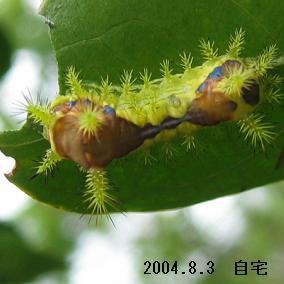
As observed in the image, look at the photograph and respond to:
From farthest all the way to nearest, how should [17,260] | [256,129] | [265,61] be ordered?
[17,260] → [256,129] → [265,61]

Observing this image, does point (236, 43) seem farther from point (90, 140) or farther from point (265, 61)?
point (90, 140)

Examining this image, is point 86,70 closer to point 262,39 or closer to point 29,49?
point 262,39

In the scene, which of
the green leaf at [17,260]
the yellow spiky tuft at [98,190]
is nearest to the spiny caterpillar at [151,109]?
the yellow spiky tuft at [98,190]

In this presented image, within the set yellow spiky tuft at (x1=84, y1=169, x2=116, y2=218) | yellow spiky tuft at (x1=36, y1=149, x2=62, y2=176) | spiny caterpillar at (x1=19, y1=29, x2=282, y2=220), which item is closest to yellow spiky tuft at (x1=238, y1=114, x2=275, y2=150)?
spiny caterpillar at (x1=19, y1=29, x2=282, y2=220)

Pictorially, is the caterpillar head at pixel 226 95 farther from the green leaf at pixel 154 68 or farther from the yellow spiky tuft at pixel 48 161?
the yellow spiky tuft at pixel 48 161

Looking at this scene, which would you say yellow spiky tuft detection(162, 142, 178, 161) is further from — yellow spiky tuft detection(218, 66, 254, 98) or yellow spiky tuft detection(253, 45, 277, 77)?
yellow spiky tuft detection(253, 45, 277, 77)

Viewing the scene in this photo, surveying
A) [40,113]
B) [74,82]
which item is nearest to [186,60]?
[74,82]

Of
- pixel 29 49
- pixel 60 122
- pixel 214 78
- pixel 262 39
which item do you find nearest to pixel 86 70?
pixel 60 122
